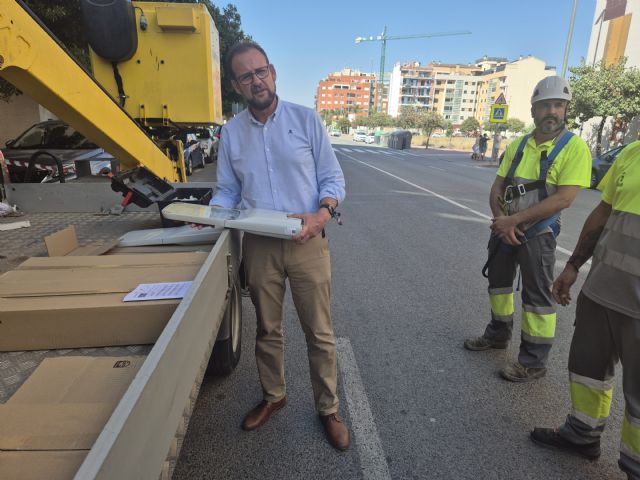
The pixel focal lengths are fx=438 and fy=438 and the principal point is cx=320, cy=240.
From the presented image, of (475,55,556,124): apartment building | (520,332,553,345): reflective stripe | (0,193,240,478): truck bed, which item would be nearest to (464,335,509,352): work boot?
(520,332,553,345): reflective stripe

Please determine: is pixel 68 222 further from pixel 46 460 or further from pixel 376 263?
pixel 376 263

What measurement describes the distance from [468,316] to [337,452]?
2285 millimetres

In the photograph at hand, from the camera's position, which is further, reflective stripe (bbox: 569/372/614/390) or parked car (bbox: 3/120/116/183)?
parked car (bbox: 3/120/116/183)

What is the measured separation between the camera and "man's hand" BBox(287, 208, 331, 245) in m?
2.25

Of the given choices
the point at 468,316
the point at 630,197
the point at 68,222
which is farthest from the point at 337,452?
the point at 68,222

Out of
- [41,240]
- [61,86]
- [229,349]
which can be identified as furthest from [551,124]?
[41,240]

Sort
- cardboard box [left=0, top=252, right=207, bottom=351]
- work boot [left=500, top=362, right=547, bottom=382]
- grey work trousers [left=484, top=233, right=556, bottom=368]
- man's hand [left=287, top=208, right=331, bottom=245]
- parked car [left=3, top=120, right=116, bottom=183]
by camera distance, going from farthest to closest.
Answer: parked car [left=3, top=120, right=116, bottom=183] < work boot [left=500, top=362, right=547, bottom=382] < grey work trousers [left=484, top=233, right=556, bottom=368] < man's hand [left=287, top=208, right=331, bottom=245] < cardboard box [left=0, top=252, right=207, bottom=351]

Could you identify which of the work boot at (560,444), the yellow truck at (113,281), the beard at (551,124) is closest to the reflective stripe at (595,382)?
the work boot at (560,444)

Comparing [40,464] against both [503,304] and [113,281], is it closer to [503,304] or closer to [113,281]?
[113,281]

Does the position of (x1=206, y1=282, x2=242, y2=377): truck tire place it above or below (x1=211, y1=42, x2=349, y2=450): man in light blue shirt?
below

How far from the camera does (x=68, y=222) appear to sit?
3820 millimetres

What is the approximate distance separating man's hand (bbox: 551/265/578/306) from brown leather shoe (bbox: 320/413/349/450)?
4.91 ft

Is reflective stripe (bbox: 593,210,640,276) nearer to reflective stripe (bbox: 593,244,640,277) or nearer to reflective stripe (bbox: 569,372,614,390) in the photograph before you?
reflective stripe (bbox: 593,244,640,277)

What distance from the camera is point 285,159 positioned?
241 centimetres
